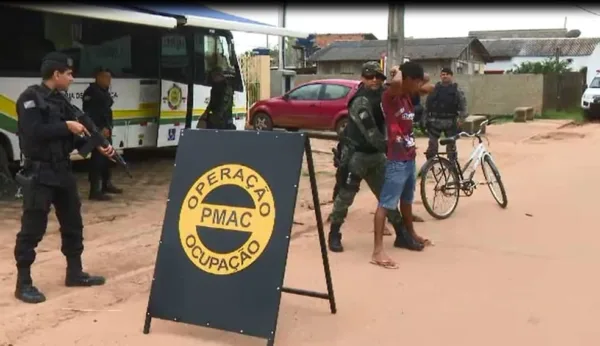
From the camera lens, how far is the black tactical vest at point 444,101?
32.4 ft

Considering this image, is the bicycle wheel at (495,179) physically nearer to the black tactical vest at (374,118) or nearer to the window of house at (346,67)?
the black tactical vest at (374,118)

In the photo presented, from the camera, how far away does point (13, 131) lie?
919cm

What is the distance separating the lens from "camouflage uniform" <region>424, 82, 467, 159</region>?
388 inches

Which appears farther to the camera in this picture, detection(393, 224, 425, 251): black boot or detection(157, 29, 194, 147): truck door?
detection(157, 29, 194, 147): truck door

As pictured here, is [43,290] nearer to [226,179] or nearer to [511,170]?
[226,179]

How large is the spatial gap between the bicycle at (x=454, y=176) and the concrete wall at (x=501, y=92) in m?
19.6

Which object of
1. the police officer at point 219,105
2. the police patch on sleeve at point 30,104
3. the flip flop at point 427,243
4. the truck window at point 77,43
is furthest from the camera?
the police officer at point 219,105

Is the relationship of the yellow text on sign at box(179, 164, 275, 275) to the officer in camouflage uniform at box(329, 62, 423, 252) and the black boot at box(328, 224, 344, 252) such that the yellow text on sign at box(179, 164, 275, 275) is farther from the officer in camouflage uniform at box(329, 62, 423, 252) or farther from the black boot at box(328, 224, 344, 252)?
the black boot at box(328, 224, 344, 252)

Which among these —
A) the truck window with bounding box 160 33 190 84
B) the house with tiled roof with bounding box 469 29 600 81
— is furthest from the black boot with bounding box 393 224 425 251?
the house with tiled roof with bounding box 469 29 600 81

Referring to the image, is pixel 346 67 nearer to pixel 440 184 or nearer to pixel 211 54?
pixel 211 54

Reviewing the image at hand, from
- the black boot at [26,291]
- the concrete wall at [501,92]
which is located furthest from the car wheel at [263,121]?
the black boot at [26,291]

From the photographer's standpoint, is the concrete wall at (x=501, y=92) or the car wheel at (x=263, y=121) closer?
the car wheel at (x=263, y=121)

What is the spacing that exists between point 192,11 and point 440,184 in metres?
5.06

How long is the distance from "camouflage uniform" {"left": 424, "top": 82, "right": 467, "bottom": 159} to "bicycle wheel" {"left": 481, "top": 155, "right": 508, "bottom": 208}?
1.00 meters
